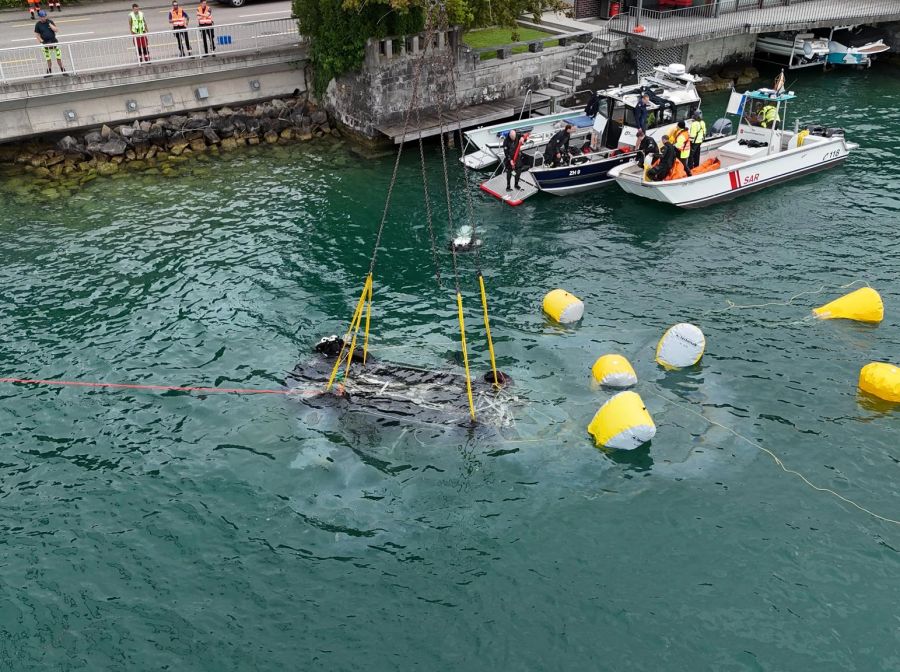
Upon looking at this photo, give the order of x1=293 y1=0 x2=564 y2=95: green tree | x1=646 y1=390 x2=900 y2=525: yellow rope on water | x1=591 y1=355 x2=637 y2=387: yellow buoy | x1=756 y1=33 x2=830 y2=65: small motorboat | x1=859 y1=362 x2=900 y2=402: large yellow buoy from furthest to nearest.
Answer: x1=756 y1=33 x2=830 y2=65: small motorboat < x1=293 y1=0 x2=564 y2=95: green tree < x1=591 y1=355 x2=637 y2=387: yellow buoy < x1=859 y1=362 x2=900 y2=402: large yellow buoy < x1=646 y1=390 x2=900 y2=525: yellow rope on water

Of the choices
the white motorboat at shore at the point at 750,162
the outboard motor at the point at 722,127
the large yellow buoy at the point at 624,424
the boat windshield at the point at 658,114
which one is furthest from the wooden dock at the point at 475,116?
the large yellow buoy at the point at 624,424

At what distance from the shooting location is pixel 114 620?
13.2 meters

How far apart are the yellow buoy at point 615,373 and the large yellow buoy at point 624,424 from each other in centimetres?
152

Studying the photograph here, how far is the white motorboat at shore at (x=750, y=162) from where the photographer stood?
89.2 ft

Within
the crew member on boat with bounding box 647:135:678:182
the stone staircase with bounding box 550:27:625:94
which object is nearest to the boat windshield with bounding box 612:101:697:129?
the crew member on boat with bounding box 647:135:678:182

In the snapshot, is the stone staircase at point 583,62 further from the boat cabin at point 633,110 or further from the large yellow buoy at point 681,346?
the large yellow buoy at point 681,346

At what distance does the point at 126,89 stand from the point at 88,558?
21.8m

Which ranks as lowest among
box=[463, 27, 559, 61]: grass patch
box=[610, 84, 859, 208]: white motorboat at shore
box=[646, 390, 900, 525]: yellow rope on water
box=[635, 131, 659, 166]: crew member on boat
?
box=[646, 390, 900, 525]: yellow rope on water

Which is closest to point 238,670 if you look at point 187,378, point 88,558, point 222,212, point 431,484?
point 88,558

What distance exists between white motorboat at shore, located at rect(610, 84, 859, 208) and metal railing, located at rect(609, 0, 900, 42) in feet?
27.8

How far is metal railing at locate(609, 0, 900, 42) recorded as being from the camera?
37.9m

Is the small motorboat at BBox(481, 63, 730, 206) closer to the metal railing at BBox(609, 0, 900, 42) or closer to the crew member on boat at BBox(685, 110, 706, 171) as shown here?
the crew member on boat at BBox(685, 110, 706, 171)

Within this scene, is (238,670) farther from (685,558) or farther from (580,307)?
(580,307)

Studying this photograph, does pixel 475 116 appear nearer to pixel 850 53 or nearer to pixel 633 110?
pixel 633 110
